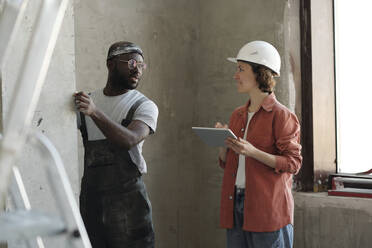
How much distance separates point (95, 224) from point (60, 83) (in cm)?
78

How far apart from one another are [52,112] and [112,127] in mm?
301

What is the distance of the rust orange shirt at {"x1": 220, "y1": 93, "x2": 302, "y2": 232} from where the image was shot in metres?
2.82

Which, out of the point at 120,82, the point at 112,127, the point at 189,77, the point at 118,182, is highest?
the point at 189,77

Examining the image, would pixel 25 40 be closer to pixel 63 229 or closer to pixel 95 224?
pixel 95 224

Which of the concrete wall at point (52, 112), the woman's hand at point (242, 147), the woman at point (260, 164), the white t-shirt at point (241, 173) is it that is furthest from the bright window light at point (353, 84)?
the concrete wall at point (52, 112)

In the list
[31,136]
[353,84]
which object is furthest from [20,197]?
[353,84]

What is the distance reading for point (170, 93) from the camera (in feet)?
14.6

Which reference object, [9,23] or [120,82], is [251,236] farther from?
[9,23]

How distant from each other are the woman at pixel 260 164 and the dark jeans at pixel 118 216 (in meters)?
0.48

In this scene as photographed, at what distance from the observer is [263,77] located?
2.95 m

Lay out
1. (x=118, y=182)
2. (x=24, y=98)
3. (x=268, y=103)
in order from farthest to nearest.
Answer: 1. (x=268, y=103)
2. (x=118, y=182)
3. (x=24, y=98)

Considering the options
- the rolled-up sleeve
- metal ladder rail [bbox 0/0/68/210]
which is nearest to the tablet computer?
the rolled-up sleeve

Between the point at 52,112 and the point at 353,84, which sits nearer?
the point at 52,112

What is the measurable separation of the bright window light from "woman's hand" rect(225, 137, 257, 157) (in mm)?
1540
